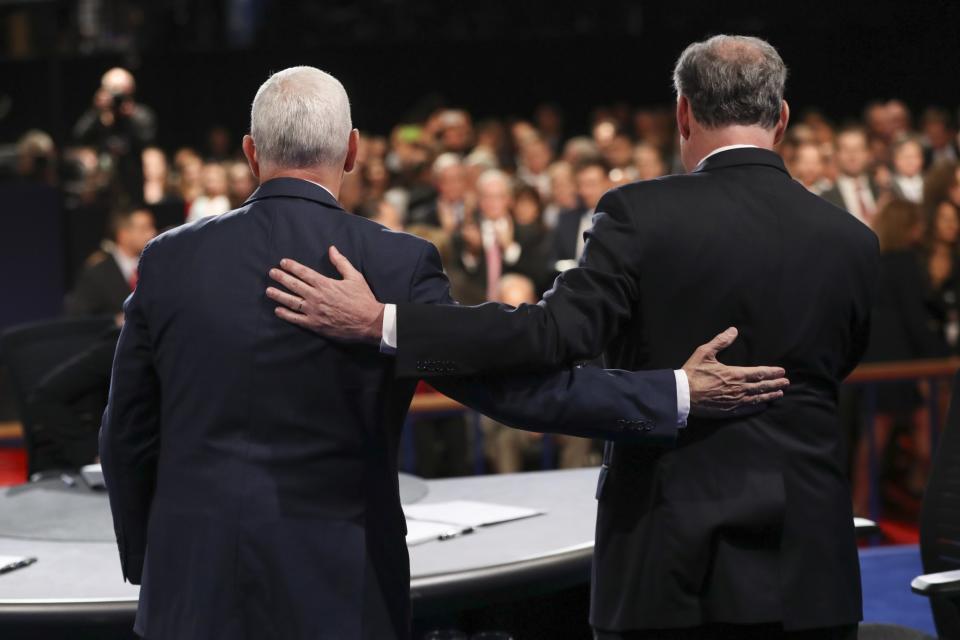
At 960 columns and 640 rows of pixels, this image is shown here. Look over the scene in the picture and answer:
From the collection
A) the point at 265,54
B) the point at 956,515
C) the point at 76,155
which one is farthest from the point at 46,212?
the point at 956,515

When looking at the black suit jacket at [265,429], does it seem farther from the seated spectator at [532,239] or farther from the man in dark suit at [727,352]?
the seated spectator at [532,239]

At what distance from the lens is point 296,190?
223 centimetres

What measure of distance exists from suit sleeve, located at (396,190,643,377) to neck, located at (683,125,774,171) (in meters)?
0.20

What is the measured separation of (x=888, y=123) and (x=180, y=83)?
7000 millimetres

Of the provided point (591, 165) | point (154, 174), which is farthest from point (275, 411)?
point (154, 174)

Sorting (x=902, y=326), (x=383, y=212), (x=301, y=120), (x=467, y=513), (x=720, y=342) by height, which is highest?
(x=301, y=120)

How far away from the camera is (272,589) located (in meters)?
2.18

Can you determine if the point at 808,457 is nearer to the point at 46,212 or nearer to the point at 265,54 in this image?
the point at 46,212

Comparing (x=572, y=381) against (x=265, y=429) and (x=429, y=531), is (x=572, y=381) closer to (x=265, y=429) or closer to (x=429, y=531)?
(x=265, y=429)

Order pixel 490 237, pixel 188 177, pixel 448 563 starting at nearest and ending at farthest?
pixel 448 563
pixel 490 237
pixel 188 177

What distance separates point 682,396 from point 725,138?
1.52 feet

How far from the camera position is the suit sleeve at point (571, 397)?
7.46 ft

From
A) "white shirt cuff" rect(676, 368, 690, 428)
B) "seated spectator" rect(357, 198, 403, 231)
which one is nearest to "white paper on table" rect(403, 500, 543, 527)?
"white shirt cuff" rect(676, 368, 690, 428)

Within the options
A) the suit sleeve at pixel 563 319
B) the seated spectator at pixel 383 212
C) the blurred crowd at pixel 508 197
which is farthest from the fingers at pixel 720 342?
the seated spectator at pixel 383 212
